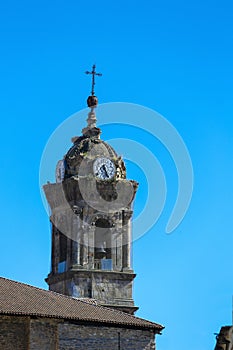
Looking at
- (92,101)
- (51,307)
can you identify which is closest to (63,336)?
(51,307)

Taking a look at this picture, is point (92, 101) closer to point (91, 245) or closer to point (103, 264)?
point (91, 245)

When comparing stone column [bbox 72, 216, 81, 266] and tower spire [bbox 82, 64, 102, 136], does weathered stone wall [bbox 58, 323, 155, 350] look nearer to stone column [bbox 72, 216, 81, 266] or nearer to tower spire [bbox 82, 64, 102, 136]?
stone column [bbox 72, 216, 81, 266]

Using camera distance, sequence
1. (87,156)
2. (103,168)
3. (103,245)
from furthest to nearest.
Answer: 1. (103,168)
2. (87,156)
3. (103,245)

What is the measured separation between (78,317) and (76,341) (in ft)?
3.17

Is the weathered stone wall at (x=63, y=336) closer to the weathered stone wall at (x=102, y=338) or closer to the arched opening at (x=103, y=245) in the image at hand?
the weathered stone wall at (x=102, y=338)

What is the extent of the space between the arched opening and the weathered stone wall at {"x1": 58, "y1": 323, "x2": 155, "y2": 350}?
17.6 metres

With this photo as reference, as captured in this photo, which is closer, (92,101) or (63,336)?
(63,336)

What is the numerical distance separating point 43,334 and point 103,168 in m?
23.6

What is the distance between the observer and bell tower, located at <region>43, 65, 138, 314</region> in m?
62.9

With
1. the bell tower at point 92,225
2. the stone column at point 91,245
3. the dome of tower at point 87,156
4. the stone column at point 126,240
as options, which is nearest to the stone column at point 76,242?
the bell tower at point 92,225

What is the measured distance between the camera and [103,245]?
64.2m

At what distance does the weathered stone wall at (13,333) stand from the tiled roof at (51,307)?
0.43 meters

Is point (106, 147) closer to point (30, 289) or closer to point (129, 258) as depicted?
point (129, 258)

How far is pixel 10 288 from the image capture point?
152 ft
